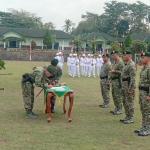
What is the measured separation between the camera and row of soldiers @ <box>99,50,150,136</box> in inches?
251

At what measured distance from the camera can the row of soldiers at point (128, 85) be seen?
20.9 ft

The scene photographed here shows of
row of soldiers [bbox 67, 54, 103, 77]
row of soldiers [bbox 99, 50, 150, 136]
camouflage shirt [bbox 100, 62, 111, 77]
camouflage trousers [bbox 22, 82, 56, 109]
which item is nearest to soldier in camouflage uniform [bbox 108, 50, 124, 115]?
row of soldiers [bbox 99, 50, 150, 136]

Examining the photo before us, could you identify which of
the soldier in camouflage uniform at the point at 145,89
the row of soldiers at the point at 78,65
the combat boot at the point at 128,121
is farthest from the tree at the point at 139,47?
the soldier in camouflage uniform at the point at 145,89

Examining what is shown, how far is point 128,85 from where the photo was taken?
7301 mm

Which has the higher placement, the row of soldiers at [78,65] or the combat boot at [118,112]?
the row of soldiers at [78,65]

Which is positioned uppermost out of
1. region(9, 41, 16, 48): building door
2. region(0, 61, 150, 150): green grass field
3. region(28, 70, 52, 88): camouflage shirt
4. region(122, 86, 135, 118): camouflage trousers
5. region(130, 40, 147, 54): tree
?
region(9, 41, 16, 48): building door

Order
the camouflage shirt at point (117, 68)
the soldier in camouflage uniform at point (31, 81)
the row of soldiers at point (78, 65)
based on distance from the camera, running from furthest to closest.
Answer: the row of soldiers at point (78, 65) < the camouflage shirt at point (117, 68) < the soldier in camouflage uniform at point (31, 81)

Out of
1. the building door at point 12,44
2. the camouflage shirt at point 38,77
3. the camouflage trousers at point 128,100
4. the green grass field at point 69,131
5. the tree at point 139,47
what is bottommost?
the green grass field at point 69,131

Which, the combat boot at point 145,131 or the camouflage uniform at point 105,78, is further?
the camouflage uniform at point 105,78

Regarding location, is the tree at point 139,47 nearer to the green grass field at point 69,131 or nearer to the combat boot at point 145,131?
the green grass field at point 69,131

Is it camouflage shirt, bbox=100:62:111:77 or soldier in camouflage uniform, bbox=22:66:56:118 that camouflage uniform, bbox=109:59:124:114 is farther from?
soldier in camouflage uniform, bbox=22:66:56:118

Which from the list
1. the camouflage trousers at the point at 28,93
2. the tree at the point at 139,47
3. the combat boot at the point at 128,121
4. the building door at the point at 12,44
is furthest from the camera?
the building door at the point at 12,44

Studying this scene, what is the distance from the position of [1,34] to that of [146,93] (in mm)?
44698

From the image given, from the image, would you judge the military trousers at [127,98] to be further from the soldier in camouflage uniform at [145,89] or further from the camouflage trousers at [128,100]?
the soldier in camouflage uniform at [145,89]
